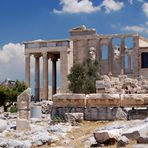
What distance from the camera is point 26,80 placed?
185 feet

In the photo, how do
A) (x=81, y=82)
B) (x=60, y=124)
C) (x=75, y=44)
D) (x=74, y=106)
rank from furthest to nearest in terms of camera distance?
(x=75, y=44) < (x=81, y=82) < (x=74, y=106) < (x=60, y=124)

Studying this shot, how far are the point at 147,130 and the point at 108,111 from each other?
13.9ft

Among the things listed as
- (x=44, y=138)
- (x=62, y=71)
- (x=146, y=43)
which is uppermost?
(x=146, y=43)

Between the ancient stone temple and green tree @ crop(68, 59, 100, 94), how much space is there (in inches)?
270

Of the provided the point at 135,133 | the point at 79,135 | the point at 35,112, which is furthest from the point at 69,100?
the point at 35,112

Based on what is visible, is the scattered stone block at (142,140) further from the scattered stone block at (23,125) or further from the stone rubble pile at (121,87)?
the stone rubble pile at (121,87)

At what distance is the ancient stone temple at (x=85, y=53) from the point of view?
179 feet

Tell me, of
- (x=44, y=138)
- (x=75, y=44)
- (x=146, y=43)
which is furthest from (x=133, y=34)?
(x=44, y=138)

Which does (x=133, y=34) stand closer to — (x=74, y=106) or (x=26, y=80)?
(x=26, y=80)

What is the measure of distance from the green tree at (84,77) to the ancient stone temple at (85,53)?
22.5 feet

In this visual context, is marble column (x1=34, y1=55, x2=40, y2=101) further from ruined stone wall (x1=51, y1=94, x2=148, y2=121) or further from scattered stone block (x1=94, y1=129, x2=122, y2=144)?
scattered stone block (x1=94, y1=129, x2=122, y2=144)

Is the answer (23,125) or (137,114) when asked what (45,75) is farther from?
(137,114)

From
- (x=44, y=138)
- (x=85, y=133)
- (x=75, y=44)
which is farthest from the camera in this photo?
(x=75, y=44)

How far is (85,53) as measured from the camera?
57562 millimetres
